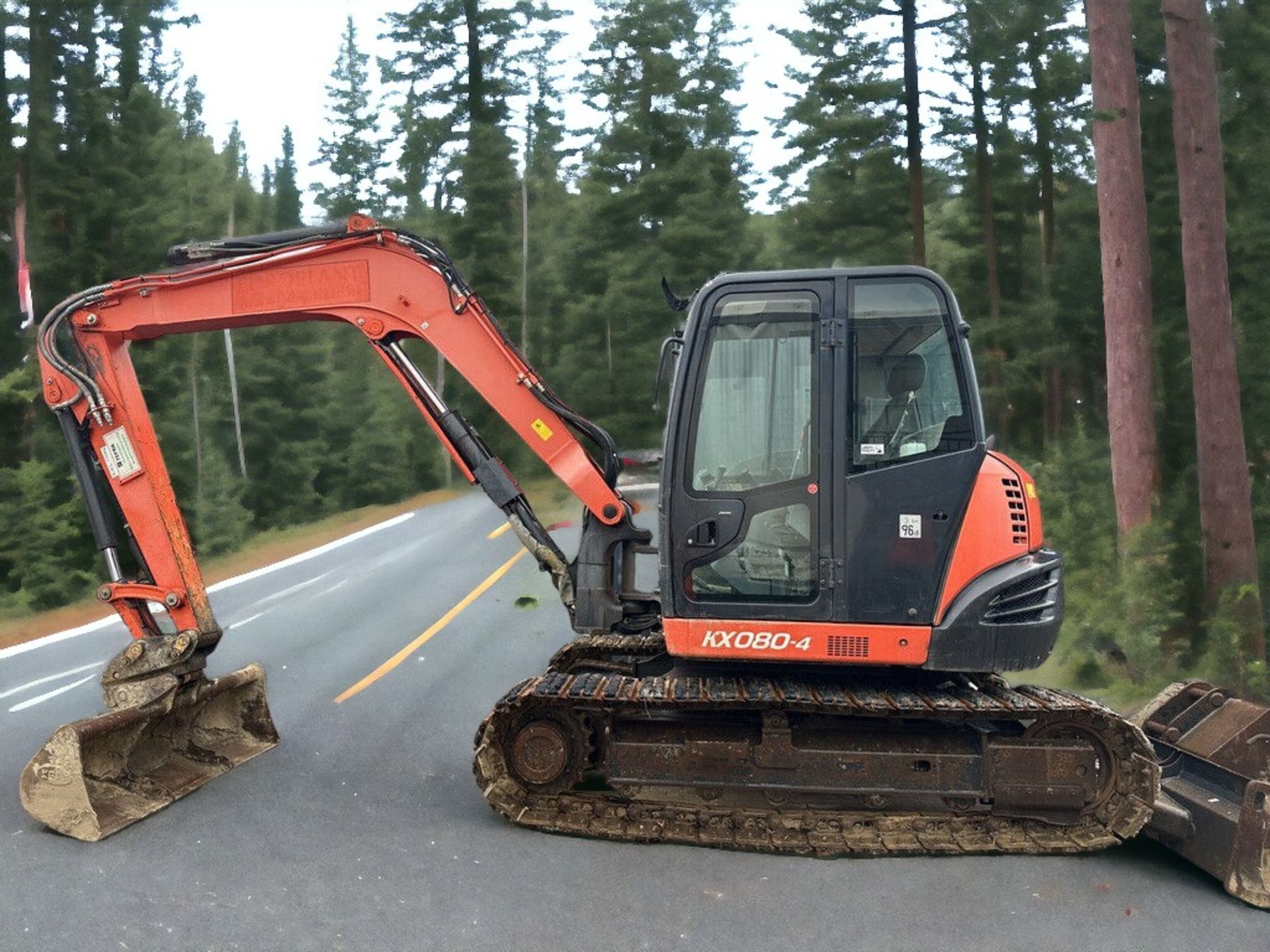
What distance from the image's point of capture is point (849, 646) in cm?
581

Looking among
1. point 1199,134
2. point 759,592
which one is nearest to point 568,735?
point 759,592

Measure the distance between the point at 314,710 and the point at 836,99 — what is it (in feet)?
48.9

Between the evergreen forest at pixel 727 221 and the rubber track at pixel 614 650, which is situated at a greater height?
the evergreen forest at pixel 727 221

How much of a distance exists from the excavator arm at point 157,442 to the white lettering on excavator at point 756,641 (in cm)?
84

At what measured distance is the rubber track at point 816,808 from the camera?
19.0 feet

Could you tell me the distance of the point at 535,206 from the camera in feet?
101

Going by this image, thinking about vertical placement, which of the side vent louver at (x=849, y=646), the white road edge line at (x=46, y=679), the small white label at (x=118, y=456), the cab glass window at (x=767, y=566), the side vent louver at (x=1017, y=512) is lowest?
the white road edge line at (x=46, y=679)

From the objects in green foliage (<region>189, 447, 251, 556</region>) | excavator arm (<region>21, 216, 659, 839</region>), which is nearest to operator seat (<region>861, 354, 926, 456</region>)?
excavator arm (<region>21, 216, 659, 839</region>)

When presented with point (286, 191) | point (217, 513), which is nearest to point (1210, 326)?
point (217, 513)

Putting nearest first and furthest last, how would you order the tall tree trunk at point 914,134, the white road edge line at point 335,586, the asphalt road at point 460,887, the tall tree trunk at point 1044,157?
the asphalt road at point 460,887
the white road edge line at point 335,586
the tall tree trunk at point 914,134
the tall tree trunk at point 1044,157

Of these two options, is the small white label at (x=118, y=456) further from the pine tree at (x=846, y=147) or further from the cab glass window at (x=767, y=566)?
the pine tree at (x=846, y=147)

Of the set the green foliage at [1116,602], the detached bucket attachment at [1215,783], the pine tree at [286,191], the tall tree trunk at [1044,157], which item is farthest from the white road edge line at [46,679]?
the pine tree at [286,191]

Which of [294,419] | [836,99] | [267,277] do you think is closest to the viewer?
[267,277]

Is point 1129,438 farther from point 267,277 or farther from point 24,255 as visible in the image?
point 24,255
